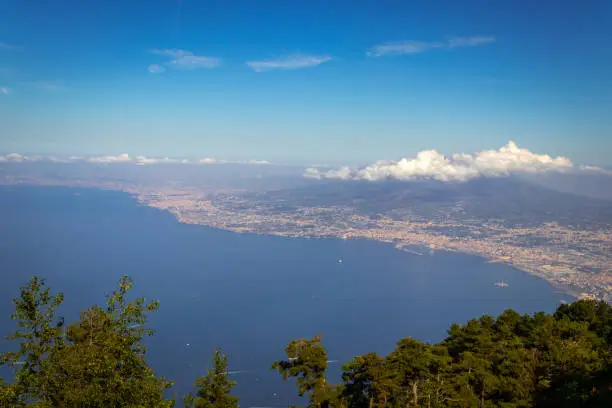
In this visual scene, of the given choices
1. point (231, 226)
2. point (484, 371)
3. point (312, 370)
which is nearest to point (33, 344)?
point (312, 370)

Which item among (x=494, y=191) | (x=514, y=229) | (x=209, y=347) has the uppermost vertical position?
(x=494, y=191)

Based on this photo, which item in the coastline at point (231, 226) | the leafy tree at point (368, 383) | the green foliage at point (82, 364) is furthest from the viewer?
the coastline at point (231, 226)

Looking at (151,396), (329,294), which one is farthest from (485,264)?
(151,396)

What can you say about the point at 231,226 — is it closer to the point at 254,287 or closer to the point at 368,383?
the point at 254,287

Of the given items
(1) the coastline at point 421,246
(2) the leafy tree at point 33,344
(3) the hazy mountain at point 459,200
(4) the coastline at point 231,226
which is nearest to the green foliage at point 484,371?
(2) the leafy tree at point 33,344

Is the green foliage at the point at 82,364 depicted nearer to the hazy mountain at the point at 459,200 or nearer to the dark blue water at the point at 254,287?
the dark blue water at the point at 254,287

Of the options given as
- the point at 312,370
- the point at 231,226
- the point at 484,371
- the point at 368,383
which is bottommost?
the point at 231,226

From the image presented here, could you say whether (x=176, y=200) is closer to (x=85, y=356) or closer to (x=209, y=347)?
(x=209, y=347)

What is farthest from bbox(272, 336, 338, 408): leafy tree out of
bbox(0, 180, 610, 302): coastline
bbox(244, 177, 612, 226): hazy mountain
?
bbox(244, 177, 612, 226): hazy mountain
